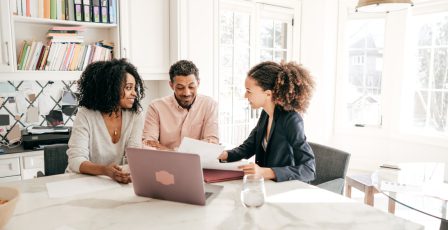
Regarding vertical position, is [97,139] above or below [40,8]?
below

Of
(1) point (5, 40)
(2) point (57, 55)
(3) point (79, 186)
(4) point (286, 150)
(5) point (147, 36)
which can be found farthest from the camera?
(5) point (147, 36)

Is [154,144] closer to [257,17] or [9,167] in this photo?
[9,167]

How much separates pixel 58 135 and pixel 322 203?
2.24 meters

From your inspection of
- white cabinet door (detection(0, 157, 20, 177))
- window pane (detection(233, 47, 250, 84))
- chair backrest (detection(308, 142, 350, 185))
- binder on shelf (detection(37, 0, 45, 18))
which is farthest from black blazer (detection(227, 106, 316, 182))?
window pane (detection(233, 47, 250, 84))

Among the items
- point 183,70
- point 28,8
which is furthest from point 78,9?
point 183,70

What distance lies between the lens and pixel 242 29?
3920mm

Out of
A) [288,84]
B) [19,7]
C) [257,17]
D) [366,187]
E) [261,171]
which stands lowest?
[366,187]

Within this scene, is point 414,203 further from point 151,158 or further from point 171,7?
point 171,7

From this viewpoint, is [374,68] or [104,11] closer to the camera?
[104,11]

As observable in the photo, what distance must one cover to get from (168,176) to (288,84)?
0.82 metres

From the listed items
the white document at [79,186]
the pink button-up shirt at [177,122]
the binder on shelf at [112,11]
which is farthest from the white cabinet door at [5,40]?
the white document at [79,186]

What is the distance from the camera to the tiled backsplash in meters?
2.94

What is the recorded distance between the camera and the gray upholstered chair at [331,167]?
196cm

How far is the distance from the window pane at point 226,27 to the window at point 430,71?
80.0 inches
